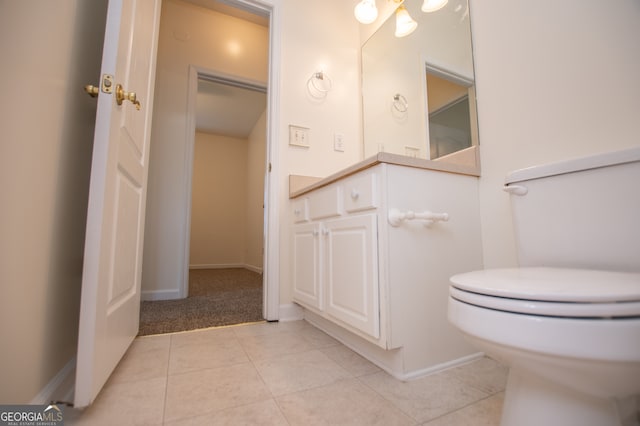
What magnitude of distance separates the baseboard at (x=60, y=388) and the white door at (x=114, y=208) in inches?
4.6

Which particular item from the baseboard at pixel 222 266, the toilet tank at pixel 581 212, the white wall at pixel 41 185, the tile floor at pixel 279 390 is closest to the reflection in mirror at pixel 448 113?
the toilet tank at pixel 581 212

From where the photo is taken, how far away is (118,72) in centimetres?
85

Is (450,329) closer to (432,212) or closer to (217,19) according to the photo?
(432,212)

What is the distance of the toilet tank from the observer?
2.18ft

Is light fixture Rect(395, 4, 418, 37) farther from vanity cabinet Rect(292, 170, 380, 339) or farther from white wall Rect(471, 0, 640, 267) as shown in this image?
vanity cabinet Rect(292, 170, 380, 339)

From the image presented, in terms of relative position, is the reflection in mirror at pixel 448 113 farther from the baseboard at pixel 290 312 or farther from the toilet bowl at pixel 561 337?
the baseboard at pixel 290 312

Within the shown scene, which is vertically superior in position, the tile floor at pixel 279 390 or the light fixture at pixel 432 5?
the light fixture at pixel 432 5

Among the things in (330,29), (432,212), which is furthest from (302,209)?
(330,29)

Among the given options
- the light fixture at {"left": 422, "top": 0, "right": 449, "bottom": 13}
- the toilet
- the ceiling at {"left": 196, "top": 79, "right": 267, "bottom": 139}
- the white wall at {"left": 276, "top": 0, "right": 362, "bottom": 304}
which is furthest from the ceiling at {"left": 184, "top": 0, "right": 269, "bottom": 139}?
the toilet

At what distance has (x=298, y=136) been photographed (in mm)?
1776

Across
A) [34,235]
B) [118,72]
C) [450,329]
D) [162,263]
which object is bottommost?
[450,329]

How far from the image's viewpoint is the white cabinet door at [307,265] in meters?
1.35

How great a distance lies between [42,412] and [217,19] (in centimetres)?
314

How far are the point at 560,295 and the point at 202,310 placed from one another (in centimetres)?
193
